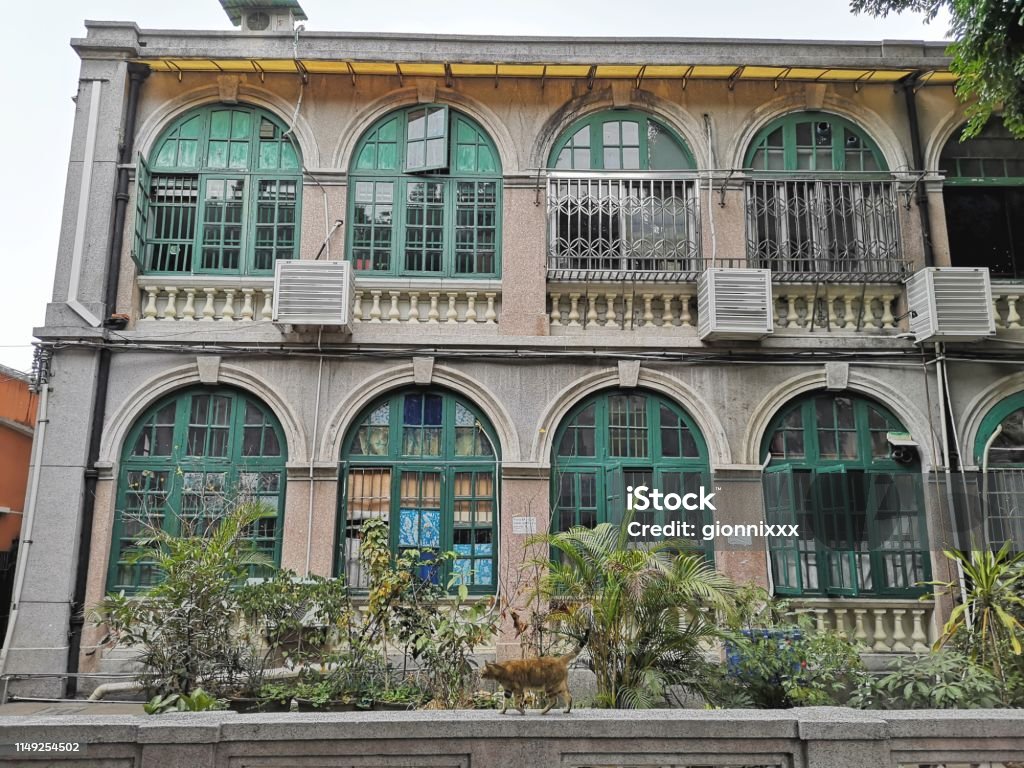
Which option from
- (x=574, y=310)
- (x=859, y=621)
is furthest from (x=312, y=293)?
(x=859, y=621)

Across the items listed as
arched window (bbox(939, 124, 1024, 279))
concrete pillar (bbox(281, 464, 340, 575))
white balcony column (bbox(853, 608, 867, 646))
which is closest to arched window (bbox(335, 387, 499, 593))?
concrete pillar (bbox(281, 464, 340, 575))

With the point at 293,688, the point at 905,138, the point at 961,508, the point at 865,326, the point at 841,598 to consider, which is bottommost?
the point at 293,688

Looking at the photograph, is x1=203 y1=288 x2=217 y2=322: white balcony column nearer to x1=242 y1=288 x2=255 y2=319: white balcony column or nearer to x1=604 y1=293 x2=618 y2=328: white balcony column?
x1=242 y1=288 x2=255 y2=319: white balcony column

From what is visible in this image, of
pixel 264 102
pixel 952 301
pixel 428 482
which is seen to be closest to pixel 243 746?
pixel 428 482

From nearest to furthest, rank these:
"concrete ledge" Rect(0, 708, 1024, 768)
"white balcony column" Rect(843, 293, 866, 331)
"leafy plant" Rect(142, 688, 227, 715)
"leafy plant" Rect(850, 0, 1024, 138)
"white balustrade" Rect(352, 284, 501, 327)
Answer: "concrete ledge" Rect(0, 708, 1024, 768)
"leafy plant" Rect(142, 688, 227, 715)
"leafy plant" Rect(850, 0, 1024, 138)
"white balustrade" Rect(352, 284, 501, 327)
"white balcony column" Rect(843, 293, 866, 331)

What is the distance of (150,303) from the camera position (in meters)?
10.8

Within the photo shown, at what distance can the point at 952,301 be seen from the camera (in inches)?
412

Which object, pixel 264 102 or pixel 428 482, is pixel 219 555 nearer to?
pixel 428 482

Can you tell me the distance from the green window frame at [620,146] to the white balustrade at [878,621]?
598 centimetres

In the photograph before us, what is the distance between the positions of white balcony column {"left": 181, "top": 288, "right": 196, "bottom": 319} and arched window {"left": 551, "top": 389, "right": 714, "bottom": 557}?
503 cm

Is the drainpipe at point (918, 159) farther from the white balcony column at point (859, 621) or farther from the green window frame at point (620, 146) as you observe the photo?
the white balcony column at point (859, 621)

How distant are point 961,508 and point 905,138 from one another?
5.08 meters

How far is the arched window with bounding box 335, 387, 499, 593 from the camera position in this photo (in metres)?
10.2

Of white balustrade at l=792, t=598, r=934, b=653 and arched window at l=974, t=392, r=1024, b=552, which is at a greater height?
arched window at l=974, t=392, r=1024, b=552
